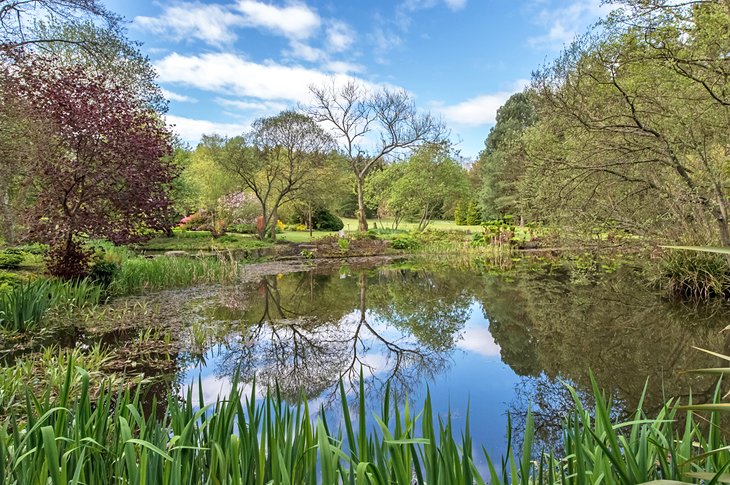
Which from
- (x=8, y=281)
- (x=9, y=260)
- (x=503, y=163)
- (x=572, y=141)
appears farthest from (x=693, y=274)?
(x=503, y=163)

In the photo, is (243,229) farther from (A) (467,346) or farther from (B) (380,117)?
(A) (467,346)

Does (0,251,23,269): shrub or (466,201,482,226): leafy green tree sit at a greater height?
(466,201,482,226): leafy green tree

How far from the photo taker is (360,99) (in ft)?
77.4

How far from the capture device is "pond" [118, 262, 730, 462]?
3912mm

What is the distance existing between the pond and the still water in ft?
0.06

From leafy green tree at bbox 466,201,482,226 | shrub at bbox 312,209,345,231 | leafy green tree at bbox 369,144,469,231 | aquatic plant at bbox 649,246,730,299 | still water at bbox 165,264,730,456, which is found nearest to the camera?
still water at bbox 165,264,730,456

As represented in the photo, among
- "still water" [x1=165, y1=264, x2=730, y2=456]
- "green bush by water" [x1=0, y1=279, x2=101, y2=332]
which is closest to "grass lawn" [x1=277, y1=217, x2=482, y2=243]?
"still water" [x1=165, y1=264, x2=730, y2=456]

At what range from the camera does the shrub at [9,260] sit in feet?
25.1

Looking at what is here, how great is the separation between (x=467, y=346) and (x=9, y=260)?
7.92 meters

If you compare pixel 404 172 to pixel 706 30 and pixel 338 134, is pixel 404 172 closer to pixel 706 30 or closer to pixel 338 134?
pixel 338 134

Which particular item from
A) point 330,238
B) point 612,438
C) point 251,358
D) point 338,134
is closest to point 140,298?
point 251,358

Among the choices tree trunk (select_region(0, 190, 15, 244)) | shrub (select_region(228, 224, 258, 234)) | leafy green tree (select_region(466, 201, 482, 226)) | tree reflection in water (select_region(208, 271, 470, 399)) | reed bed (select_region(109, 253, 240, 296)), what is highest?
leafy green tree (select_region(466, 201, 482, 226))

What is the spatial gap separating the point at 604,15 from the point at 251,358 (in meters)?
6.03

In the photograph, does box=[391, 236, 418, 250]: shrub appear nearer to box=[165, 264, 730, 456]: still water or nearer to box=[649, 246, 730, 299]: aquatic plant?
box=[165, 264, 730, 456]: still water
